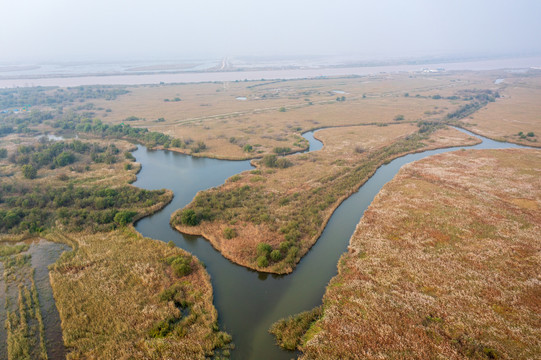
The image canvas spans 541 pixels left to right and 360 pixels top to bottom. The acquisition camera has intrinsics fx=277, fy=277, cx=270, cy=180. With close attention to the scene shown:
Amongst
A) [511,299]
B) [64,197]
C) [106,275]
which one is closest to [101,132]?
[64,197]

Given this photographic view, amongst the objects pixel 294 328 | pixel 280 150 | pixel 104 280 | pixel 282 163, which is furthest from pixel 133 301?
pixel 280 150

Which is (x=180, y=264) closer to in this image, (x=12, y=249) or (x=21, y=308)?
(x=21, y=308)

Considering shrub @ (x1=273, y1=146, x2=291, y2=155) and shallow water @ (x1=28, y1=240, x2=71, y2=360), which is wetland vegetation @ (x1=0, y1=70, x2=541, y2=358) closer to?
shrub @ (x1=273, y1=146, x2=291, y2=155)

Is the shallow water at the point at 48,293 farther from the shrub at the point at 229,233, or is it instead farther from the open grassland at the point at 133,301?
the shrub at the point at 229,233

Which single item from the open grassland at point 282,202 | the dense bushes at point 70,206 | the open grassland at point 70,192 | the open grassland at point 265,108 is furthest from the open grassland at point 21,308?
the open grassland at point 265,108

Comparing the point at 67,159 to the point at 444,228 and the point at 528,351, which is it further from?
the point at 528,351
